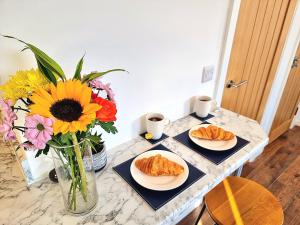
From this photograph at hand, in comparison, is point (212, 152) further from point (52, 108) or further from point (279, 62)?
point (279, 62)

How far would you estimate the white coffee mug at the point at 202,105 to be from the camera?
1.21 m

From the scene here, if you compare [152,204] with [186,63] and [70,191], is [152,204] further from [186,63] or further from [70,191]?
[186,63]

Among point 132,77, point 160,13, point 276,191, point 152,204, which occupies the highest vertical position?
point 160,13

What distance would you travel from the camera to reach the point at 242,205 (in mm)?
1100

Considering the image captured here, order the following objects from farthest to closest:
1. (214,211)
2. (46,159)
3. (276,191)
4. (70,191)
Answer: (276,191), (214,211), (46,159), (70,191)

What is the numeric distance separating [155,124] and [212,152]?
294 mm

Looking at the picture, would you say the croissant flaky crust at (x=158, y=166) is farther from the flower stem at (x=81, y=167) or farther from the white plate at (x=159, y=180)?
the flower stem at (x=81, y=167)

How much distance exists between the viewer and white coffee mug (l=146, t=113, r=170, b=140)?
101 centimetres

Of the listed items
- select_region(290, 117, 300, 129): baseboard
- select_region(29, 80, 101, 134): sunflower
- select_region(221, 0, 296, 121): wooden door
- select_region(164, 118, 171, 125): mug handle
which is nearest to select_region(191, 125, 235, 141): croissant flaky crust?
select_region(164, 118, 171, 125): mug handle

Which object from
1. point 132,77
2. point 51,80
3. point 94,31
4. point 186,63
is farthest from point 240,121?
point 51,80

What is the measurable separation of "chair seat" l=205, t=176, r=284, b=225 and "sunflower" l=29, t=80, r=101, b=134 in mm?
898

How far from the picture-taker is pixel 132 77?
36.8 inches

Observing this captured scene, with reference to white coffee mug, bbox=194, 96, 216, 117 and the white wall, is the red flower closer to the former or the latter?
the white wall

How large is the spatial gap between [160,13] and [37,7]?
48cm
